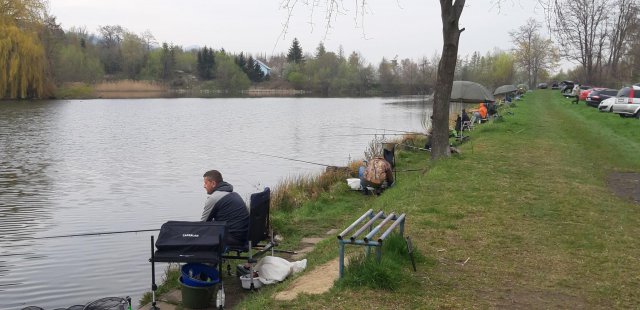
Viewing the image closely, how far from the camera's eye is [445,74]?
44.7 ft

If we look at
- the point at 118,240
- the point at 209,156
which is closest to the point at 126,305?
the point at 118,240

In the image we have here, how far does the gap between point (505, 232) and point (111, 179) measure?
489 inches

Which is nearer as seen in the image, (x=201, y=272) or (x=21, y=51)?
(x=201, y=272)

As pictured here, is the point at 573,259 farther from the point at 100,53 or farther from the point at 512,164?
the point at 100,53

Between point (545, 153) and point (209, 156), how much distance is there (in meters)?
11.5

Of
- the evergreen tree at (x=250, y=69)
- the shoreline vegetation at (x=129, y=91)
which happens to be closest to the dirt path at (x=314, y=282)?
the shoreline vegetation at (x=129, y=91)

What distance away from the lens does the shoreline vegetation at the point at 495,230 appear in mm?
5008

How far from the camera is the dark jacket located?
265 inches

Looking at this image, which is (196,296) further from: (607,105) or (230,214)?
(607,105)

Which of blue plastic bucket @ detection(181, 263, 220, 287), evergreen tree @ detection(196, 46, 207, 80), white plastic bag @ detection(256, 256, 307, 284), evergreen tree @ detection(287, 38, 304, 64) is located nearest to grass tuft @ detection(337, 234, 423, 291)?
white plastic bag @ detection(256, 256, 307, 284)

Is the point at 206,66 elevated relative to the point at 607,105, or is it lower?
elevated

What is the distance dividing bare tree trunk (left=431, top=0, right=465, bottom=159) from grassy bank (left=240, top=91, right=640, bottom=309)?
1.94ft

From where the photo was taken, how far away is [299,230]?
9.20 meters

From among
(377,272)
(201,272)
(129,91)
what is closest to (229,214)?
(201,272)
